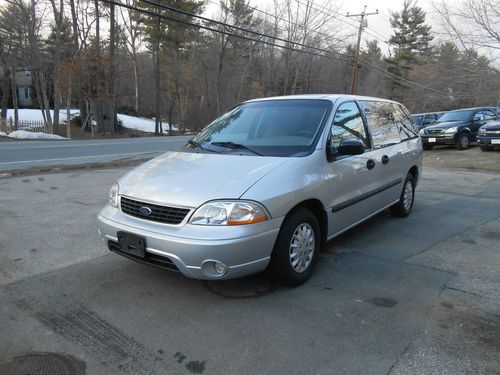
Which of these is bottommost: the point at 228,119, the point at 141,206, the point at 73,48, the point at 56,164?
the point at 56,164

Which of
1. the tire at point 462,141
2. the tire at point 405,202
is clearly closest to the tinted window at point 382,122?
the tire at point 405,202

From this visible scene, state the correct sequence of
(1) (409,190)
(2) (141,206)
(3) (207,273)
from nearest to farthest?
(3) (207,273), (2) (141,206), (1) (409,190)

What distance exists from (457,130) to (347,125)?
540 inches

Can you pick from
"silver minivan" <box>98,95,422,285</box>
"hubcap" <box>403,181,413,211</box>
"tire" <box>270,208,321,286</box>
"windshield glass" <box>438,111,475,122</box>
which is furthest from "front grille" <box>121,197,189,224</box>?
"windshield glass" <box>438,111,475,122</box>

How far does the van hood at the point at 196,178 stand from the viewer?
3.23 metres

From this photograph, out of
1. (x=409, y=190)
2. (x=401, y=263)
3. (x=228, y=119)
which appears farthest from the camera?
(x=409, y=190)

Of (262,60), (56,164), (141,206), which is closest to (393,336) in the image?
(141,206)

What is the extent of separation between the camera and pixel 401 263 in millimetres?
4312

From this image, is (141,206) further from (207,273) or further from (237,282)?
(237,282)

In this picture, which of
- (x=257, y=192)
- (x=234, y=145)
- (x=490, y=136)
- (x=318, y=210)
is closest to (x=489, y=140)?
(x=490, y=136)

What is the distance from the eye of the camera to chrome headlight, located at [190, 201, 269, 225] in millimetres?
3125

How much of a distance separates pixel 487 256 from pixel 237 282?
2844mm

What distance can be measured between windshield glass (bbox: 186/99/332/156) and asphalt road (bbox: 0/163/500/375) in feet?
4.13

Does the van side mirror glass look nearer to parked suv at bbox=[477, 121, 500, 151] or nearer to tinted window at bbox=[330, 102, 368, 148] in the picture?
tinted window at bbox=[330, 102, 368, 148]
